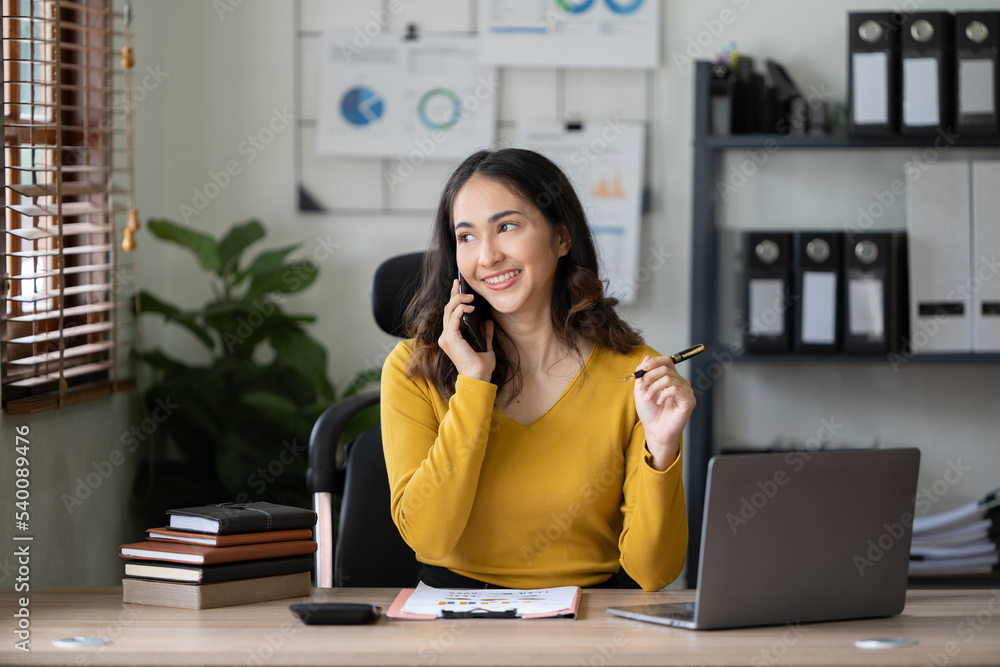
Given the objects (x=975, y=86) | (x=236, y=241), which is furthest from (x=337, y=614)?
(x=975, y=86)

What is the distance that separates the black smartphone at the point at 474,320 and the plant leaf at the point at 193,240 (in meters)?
1.06

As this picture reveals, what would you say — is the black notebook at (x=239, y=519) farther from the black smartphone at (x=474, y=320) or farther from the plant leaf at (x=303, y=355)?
the plant leaf at (x=303, y=355)

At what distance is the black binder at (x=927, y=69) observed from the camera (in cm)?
241

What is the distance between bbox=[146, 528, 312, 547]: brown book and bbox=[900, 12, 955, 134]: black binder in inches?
73.5

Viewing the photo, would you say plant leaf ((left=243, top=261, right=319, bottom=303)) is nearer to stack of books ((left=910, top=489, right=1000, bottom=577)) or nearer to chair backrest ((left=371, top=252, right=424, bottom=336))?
chair backrest ((left=371, top=252, right=424, bottom=336))

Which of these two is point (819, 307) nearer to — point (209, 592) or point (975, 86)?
point (975, 86)

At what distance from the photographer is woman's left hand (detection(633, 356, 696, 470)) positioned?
55.3 inches

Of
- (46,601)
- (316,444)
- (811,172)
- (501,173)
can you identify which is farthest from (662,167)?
(46,601)

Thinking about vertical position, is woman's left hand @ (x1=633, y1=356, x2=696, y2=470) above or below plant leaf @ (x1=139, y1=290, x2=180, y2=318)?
below

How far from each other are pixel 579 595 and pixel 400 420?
1.38ft

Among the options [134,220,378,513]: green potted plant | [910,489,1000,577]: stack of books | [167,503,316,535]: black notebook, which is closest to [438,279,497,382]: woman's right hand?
[167,503,316,535]: black notebook

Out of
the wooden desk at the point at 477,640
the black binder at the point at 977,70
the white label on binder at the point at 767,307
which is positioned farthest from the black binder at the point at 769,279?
the wooden desk at the point at 477,640

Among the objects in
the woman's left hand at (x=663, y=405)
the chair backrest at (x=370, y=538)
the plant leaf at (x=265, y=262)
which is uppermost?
the plant leaf at (x=265, y=262)

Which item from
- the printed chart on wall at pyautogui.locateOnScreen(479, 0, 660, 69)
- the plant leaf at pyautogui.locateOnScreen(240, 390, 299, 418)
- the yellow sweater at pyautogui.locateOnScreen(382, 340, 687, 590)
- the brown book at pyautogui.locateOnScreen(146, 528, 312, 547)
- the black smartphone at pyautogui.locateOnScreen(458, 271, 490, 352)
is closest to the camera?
the brown book at pyautogui.locateOnScreen(146, 528, 312, 547)
